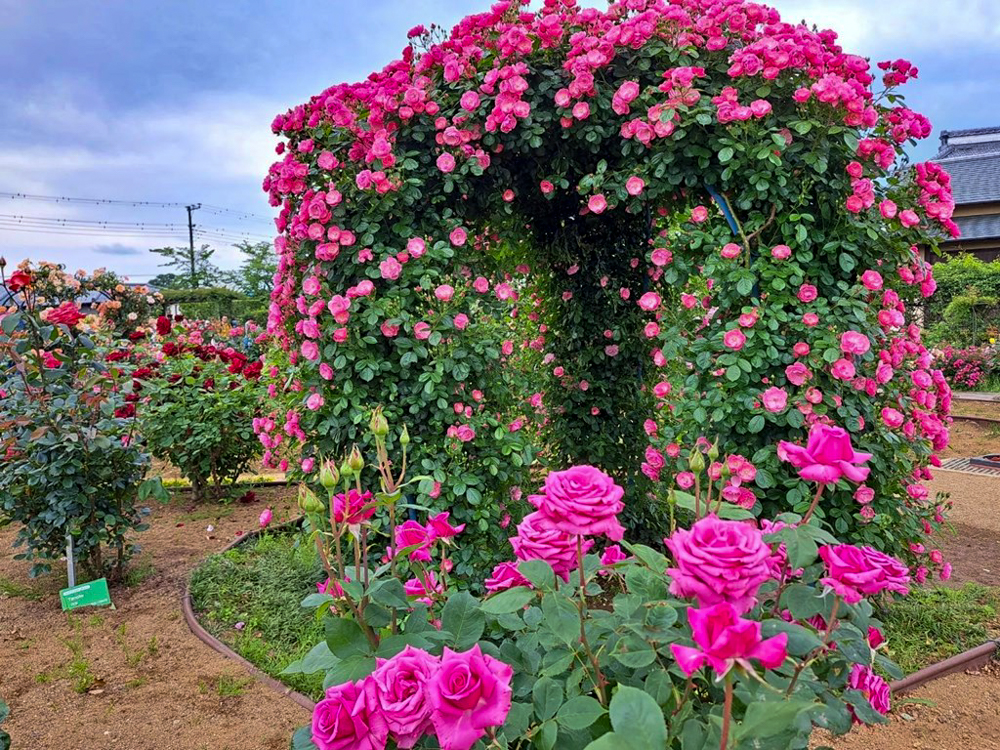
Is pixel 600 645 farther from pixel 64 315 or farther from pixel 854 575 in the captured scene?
pixel 64 315

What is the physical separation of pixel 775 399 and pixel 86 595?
9.60 feet

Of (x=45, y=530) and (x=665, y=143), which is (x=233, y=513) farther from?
(x=665, y=143)

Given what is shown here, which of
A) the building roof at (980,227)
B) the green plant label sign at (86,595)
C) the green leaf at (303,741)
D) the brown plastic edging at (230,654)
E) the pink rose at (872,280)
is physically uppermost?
the building roof at (980,227)

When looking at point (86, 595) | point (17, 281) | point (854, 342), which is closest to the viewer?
point (854, 342)

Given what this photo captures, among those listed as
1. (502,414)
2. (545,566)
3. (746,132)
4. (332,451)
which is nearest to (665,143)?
(746,132)

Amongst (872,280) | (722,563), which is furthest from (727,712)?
(872,280)

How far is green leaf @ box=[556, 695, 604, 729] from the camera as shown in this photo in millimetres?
855

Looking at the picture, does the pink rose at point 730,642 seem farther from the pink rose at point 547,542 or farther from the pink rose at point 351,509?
the pink rose at point 351,509

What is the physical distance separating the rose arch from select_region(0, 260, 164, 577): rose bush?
782 millimetres

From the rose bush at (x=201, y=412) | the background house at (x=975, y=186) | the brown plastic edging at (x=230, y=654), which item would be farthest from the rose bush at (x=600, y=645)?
the background house at (x=975, y=186)

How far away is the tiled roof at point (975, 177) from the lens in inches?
736

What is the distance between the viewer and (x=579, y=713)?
87 cm

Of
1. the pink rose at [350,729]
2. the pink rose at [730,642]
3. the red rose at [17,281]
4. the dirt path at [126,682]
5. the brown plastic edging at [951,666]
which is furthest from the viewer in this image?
the red rose at [17,281]

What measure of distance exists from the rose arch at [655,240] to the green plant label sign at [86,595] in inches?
41.0
